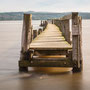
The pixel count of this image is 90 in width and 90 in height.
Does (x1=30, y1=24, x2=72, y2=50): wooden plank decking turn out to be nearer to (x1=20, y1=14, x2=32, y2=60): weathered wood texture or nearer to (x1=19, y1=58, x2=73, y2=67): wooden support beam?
(x1=20, y1=14, x2=32, y2=60): weathered wood texture

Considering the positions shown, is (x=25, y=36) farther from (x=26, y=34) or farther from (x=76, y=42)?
(x=76, y=42)

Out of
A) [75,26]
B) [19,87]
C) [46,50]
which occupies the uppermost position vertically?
[75,26]

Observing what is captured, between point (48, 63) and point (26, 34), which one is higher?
point (26, 34)

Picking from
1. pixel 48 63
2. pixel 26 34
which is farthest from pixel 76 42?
pixel 26 34

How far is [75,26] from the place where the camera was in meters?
7.24

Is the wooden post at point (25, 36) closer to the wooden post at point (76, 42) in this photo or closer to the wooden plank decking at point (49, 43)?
the wooden plank decking at point (49, 43)

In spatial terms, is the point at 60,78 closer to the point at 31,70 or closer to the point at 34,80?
the point at 34,80

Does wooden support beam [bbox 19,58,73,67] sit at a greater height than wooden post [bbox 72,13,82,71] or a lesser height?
lesser

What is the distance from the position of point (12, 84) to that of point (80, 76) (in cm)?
206

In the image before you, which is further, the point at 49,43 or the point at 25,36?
the point at 49,43

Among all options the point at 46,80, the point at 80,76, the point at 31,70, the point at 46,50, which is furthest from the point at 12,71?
the point at 80,76

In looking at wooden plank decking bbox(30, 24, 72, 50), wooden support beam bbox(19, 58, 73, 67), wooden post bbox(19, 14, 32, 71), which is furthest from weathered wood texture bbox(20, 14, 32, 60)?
wooden plank decking bbox(30, 24, 72, 50)

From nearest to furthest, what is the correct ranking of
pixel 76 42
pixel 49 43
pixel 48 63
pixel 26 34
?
pixel 76 42 < pixel 48 63 < pixel 26 34 < pixel 49 43

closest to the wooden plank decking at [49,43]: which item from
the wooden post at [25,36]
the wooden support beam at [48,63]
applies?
the wooden post at [25,36]
